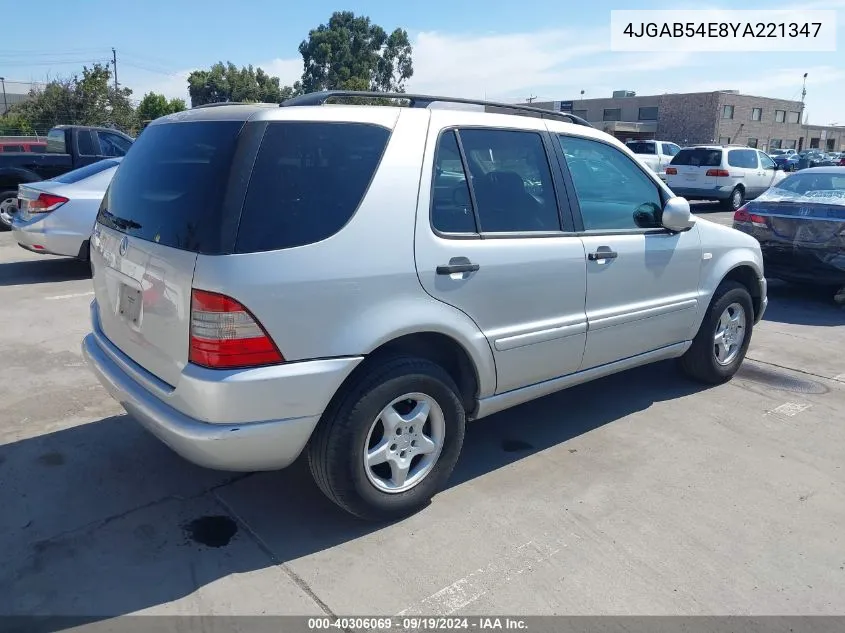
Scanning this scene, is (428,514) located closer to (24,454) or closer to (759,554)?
(759,554)

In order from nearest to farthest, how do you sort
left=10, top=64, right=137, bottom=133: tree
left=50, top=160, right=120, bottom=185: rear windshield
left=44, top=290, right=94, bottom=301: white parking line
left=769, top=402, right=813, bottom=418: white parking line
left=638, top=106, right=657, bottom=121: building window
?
1. left=769, top=402, right=813, bottom=418: white parking line
2. left=44, top=290, right=94, bottom=301: white parking line
3. left=50, top=160, right=120, bottom=185: rear windshield
4. left=10, top=64, right=137, bottom=133: tree
5. left=638, top=106, right=657, bottom=121: building window

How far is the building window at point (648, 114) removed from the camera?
59.5m

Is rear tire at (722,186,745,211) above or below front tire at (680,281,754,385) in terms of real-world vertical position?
above

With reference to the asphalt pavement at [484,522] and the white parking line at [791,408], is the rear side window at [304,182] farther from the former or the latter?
the white parking line at [791,408]

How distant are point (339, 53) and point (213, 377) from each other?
79091mm

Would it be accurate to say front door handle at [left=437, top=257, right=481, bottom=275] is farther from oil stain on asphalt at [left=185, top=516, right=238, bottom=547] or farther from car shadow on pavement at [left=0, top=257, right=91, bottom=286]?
car shadow on pavement at [left=0, top=257, right=91, bottom=286]

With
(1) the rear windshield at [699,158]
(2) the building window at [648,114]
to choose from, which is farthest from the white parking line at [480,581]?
(2) the building window at [648,114]

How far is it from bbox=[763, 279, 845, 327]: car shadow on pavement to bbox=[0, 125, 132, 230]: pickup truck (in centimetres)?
1094

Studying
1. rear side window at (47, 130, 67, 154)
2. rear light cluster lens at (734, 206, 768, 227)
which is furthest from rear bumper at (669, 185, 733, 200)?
rear side window at (47, 130, 67, 154)

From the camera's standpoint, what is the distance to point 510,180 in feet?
12.0

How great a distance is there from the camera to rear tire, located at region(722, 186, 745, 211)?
61.7 ft

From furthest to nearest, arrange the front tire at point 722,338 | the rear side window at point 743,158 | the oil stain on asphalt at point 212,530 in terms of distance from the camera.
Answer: the rear side window at point 743,158, the front tire at point 722,338, the oil stain on asphalt at point 212,530

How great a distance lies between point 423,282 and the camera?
3.11 meters

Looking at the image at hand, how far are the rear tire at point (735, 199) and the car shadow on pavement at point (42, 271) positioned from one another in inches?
647
